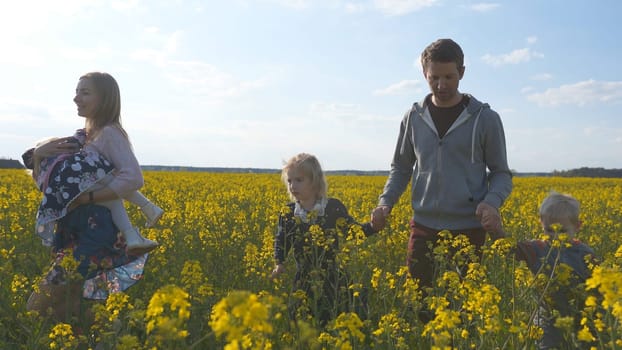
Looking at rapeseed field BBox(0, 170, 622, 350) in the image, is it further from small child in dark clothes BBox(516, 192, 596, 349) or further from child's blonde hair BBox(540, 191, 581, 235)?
child's blonde hair BBox(540, 191, 581, 235)

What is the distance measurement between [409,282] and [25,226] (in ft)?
17.4

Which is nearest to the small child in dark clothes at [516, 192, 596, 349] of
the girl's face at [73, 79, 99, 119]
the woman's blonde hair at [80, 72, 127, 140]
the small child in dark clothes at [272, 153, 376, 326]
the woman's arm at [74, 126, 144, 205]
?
the small child in dark clothes at [272, 153, 376, 326]

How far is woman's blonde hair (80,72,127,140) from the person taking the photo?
337 cm

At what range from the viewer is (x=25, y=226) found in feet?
21.9

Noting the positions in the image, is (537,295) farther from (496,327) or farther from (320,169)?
(320,169)

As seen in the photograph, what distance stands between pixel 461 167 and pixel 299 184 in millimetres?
1012

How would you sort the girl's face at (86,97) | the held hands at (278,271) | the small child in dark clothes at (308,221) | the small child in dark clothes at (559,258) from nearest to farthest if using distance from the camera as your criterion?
1. the small child in dark clothes at (559,258)
2. the girl's face at (86,97)
3. the held hands at (278,271)
4. the small child in dark clothes at (308,221)

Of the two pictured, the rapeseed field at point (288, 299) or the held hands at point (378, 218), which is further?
the held hands at point (378, 218)

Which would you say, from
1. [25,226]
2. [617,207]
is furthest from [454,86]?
[617,207]

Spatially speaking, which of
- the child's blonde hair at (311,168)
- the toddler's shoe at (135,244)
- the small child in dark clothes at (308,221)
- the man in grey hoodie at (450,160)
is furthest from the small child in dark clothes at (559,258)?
the toddler's shoe at (135,244)

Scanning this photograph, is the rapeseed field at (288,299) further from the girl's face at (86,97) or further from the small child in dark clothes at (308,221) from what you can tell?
the girl's face at (86,97)

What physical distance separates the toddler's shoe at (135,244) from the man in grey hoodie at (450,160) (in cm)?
135

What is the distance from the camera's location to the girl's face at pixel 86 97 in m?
3.35

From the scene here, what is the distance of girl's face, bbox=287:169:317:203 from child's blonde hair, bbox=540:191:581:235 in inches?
55.8
